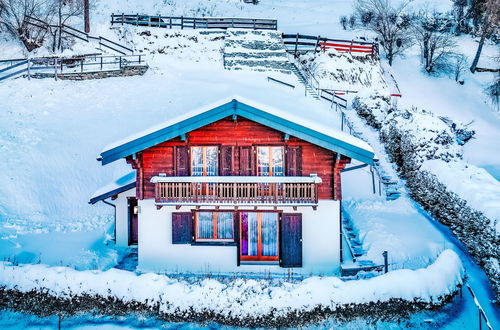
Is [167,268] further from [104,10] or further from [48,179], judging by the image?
[104,10]

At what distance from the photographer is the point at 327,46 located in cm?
3781

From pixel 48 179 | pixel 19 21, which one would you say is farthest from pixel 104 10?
pixel 48 179

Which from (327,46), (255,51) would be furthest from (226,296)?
(327,46)

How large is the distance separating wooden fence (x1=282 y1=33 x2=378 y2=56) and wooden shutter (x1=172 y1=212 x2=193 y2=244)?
2690 centimetres

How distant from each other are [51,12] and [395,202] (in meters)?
38.0

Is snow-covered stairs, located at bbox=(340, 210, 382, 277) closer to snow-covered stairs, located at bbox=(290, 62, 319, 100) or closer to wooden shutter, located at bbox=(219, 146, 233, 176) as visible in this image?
wooden shutter, located at bbox=(219, 146, 233, 176)

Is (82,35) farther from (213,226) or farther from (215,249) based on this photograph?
(215,249)

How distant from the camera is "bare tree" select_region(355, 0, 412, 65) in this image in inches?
1635

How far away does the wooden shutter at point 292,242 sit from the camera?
14.9 m

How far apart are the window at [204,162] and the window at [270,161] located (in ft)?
5.56

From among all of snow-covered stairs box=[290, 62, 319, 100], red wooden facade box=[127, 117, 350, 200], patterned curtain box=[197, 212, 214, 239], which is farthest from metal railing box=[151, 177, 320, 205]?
snow-covered stairs box=[290, 62, 319, 100]

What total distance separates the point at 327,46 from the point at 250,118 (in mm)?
26437

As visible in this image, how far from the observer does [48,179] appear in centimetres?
2131

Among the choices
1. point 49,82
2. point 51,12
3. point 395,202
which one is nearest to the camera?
point 395,202
